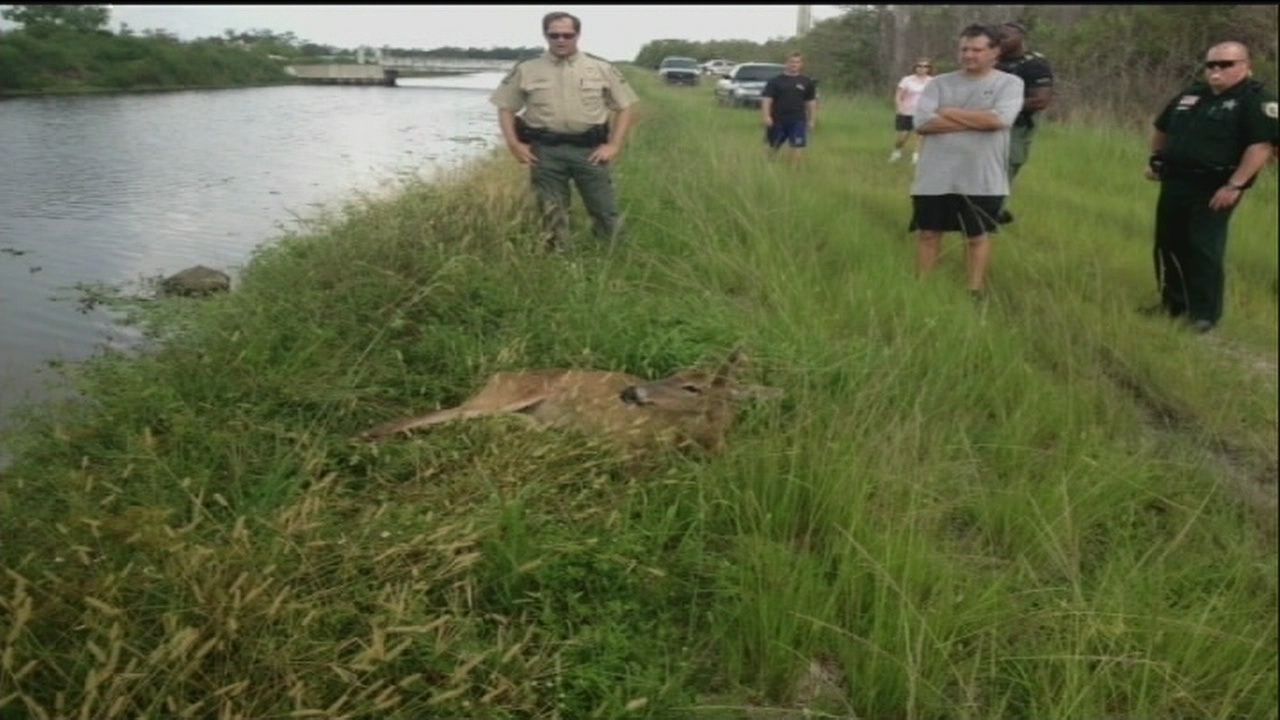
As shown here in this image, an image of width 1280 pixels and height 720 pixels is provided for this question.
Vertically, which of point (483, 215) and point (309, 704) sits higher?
point (483, 215)

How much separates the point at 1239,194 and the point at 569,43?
3.19 metres

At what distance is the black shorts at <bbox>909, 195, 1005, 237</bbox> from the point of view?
3.95 meters

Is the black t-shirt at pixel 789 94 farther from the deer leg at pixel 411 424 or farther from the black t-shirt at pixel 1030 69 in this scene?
the deer leg at pixel 411 424

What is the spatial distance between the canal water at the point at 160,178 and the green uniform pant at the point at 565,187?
19.3 inches

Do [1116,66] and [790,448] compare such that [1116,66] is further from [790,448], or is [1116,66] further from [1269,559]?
[790,448]

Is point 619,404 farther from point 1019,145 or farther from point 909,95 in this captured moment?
point 1019,145

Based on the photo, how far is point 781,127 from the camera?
4828 millimetres

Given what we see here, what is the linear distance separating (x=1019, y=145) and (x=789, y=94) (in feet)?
4.17

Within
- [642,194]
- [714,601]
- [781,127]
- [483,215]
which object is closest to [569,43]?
[483,215]

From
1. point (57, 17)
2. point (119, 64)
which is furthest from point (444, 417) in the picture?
point (119, 64)

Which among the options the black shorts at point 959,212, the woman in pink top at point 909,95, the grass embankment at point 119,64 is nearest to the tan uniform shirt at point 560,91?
the grass embankment at point 119,64

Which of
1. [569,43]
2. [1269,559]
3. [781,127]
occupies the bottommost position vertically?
[1269,559]

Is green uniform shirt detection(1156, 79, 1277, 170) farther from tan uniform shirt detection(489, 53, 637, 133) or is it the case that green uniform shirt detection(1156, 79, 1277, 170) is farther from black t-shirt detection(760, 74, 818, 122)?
tan uniform shirt detection(489, 53, 637, 133)

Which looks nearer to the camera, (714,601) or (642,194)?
(714,601)
